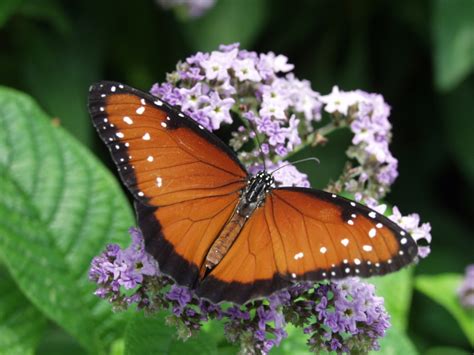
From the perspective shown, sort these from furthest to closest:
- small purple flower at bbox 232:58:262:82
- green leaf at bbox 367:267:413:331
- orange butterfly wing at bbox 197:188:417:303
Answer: green leaf at bbox 367:267:413:331 → small purple flower at bbox 232:58:262:82 → orange butterfly wing at bbox 197:188:417:303

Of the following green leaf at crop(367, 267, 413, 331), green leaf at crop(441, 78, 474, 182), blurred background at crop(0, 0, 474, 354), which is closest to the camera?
green leaf at crop(367, 267, 413, 331)

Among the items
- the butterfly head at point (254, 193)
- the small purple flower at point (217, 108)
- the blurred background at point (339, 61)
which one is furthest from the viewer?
the blurred background at point (339, 61)

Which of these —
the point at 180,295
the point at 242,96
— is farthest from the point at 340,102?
the point at 180,295

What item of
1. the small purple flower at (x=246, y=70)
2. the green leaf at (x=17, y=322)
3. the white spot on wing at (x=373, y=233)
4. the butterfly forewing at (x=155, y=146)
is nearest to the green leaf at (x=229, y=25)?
the small purple flower at (x=246, y=70)

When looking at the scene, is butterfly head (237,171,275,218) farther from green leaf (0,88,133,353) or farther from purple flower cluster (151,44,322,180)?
green leaf (0,88,133,353)

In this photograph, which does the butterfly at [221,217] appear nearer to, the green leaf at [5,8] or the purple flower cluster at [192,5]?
the green leaf at [5,8]

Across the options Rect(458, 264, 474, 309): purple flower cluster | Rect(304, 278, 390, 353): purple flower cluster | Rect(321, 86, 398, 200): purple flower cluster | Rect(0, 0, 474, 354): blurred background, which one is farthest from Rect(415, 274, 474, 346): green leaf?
Rect(304, 278, 390, 353): purple flower cluster

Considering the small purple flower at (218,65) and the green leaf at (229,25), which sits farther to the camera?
the green leaf at (229,25)
